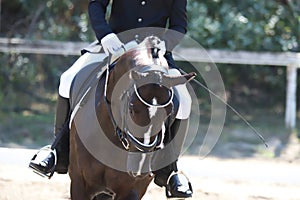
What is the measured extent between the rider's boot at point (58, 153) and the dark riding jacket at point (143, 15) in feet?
2.24

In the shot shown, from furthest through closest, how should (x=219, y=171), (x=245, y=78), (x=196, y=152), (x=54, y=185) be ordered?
(x=245, y=78) → (x=196, y=152) → (x=219, y=171) → (x=54, y=185)

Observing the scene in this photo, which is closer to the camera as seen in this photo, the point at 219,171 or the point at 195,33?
the point at 219,171

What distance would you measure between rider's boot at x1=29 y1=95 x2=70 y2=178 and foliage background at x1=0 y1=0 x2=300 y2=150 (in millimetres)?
4959

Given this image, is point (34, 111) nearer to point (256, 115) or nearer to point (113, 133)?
point (256, 115)

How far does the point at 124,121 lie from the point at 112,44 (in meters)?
0.73

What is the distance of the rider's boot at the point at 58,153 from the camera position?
513 centimetres

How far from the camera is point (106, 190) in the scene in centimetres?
483

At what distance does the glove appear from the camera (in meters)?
4.72

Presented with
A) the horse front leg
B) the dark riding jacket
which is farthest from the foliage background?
the horse front leg

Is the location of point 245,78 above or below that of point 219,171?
below

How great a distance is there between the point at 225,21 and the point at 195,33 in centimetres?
49

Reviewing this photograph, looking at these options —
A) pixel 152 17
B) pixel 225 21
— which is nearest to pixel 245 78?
pixel 225 21

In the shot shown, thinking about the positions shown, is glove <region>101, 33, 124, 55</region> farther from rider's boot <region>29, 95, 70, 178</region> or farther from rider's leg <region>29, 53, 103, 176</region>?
rider's boot <region>29, 95, 70, 178</region>

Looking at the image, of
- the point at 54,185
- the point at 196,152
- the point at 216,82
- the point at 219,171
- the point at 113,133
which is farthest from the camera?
the point at 216,82
